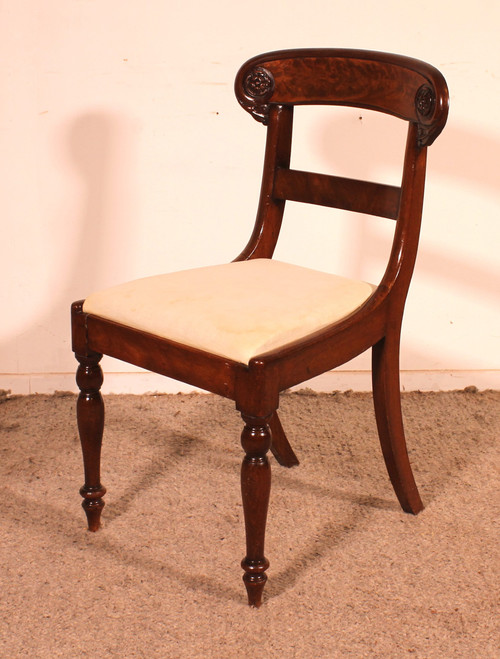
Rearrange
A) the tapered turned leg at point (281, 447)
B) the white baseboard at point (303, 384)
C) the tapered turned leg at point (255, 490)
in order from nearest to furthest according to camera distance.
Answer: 1. the tapered turned leg at point (255, 490)
2. the tapered turned leg at point (281, 447)
3. the white baseboard at point (303, 384)

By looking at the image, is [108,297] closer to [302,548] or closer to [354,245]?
[302,548]

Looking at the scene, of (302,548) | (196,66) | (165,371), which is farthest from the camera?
(196,66)

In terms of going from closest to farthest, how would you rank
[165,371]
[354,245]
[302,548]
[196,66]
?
[165,371] → [302,548] → [196,66] → [354,245]

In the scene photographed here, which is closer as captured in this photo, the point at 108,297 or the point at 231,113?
the point at 108,297

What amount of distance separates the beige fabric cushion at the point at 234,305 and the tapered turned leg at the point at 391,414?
133 mm

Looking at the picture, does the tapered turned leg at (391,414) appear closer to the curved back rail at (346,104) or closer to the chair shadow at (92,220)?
the curved back rail at (346,104)

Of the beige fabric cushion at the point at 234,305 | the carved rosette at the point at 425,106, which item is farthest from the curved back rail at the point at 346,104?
the beige fabric cushion at the point at 234,305

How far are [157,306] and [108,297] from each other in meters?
0.12

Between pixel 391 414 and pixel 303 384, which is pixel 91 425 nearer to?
pixel 391 414

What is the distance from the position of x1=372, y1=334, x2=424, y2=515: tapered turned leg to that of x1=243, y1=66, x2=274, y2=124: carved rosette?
21.2 inches

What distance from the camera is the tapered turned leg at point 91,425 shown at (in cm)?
158

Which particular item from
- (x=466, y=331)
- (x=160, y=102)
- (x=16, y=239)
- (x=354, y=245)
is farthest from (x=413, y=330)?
(x=16, y=239)

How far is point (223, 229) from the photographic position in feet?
7.43

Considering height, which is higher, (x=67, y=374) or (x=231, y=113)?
(x=231, y=113)
